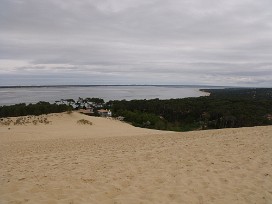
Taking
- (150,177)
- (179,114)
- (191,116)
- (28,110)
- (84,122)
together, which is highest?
(150,177)

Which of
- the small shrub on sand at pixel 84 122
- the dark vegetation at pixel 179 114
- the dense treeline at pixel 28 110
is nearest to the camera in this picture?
the small shrub on sand at pixel 84 122

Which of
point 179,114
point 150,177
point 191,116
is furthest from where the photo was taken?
point 179,114

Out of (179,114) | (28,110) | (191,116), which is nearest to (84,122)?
(28,110)

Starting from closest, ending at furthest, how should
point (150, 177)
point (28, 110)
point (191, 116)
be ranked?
point (150, 177) → point (28, 110) → point (191, 116)

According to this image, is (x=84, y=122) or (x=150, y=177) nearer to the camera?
(x=150, y=177)

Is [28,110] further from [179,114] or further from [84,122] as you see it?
[179,114]

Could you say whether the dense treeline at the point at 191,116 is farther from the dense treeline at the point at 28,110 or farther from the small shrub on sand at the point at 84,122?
the dense treeline at the point at 28,110

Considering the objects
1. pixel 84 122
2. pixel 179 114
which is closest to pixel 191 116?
pixel 179 114

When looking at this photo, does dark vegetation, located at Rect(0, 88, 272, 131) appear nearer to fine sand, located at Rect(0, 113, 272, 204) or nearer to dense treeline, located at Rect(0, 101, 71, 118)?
dense treeline, located at Rect(0, 101, 71, 118)

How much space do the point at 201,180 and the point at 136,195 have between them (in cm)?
180

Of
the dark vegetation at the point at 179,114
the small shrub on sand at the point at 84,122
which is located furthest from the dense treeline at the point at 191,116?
the small shrub on sand at the point at 84,122

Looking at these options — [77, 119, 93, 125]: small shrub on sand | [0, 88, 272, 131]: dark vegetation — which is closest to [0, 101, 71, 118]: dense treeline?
[0, 88, 272, 131]: dark vegetation

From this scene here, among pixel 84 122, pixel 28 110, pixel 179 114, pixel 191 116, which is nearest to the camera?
pixel 84 122

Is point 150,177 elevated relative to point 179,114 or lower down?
elevated
